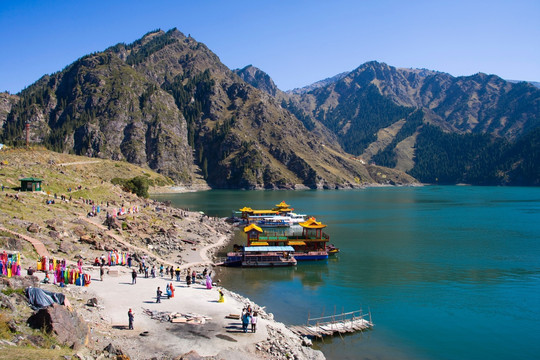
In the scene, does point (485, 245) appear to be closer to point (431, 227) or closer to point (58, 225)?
point (431, 227)

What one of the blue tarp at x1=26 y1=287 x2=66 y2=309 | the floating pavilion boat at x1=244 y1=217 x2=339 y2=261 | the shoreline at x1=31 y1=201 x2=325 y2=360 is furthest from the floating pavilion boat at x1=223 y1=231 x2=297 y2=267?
the blue tarp at x1=26 y1=287 x2=66 y2=309

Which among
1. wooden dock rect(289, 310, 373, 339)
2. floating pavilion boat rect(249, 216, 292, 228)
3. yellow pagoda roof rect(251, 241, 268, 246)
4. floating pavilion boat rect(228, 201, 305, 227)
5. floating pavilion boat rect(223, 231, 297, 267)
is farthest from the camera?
floating pavilion boat rect(228, 201, 305, 227)

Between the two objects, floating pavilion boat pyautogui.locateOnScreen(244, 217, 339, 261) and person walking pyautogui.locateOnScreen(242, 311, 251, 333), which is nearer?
person walking pyautogui.locateOnScreen(242, 311, 251, 333)

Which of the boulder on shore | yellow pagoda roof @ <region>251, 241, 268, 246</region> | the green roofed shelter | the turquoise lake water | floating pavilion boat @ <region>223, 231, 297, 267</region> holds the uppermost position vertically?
the green roofed shelter

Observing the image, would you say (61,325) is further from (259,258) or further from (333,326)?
(259,258)

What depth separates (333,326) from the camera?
41.1 m

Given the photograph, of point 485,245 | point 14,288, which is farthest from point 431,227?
point 14,288

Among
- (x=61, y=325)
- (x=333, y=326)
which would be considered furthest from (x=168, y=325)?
(x=333, y=326)

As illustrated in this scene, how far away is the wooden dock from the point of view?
39.2 metres

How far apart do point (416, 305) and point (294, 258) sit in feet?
98.4

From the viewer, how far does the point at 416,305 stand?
4984cm

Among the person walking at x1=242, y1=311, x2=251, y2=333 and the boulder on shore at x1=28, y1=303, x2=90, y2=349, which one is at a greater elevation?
the boulder on shore at x1=28, y1=303, x2=90, y2=349

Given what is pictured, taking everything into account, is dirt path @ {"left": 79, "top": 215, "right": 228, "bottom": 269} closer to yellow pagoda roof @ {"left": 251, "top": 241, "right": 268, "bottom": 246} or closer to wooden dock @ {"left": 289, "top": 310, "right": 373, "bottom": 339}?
yellow pagoda roof @ {"left": 251, "top": 241, "right": 268, "bottom": 246}

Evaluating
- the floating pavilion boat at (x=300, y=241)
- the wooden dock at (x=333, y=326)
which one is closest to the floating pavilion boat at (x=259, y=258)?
the floating pavilion boat at (x=300, y=241)
